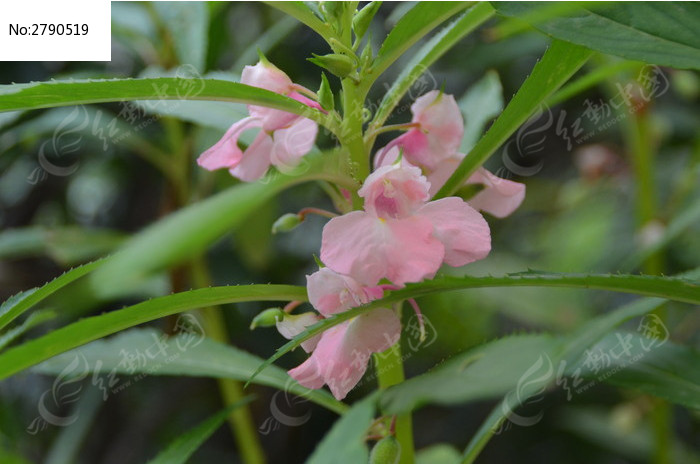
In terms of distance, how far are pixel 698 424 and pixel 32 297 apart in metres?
1.26

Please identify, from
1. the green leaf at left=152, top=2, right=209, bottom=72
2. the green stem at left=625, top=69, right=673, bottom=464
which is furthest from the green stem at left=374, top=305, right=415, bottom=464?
the green stem at left=625, top=69, right=673, bottom=464

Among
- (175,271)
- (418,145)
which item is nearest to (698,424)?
(175,271)

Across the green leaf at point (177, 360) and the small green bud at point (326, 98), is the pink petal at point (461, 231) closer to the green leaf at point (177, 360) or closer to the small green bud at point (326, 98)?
the small green bud at point (326, 98)

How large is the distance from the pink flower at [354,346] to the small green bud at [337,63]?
154mm

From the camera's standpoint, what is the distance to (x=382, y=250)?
1.52 ft

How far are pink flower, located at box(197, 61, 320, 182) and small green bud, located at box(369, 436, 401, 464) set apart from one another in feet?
0.67

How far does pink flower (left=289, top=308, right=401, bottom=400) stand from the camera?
490 millimetres

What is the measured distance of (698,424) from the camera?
1.39 metres

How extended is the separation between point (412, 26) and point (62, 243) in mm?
862

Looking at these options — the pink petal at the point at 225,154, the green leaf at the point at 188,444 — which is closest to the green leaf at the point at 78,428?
the green leaf at the point at 188,444

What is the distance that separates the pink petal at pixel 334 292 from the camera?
50 centimetres

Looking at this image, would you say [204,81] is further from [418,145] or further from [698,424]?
[698,424]

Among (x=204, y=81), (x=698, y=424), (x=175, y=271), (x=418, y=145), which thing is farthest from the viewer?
(x=698, y=424)

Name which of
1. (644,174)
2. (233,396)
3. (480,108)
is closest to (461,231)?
(480,108)
